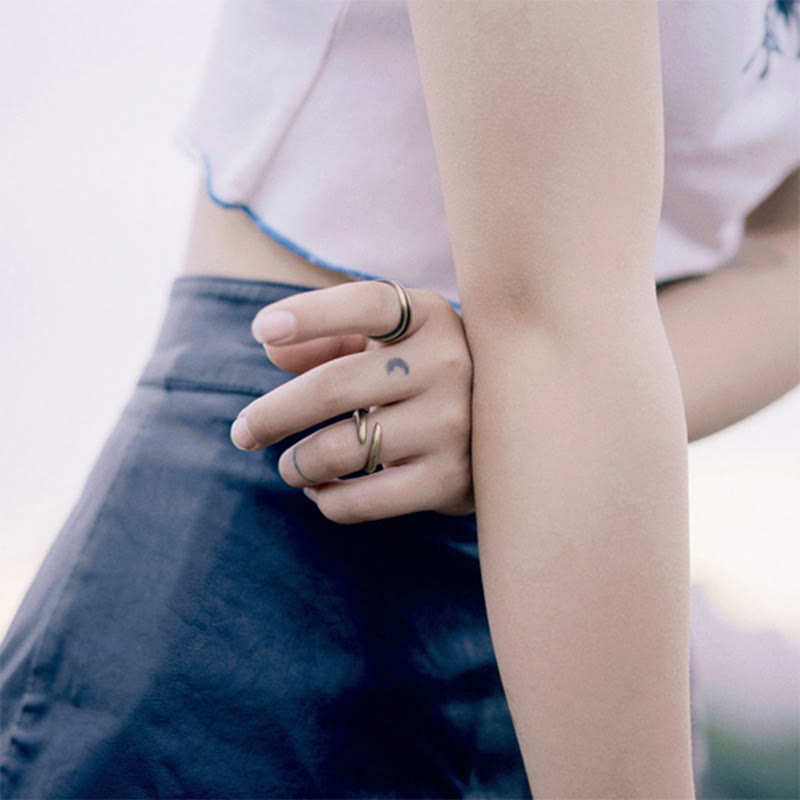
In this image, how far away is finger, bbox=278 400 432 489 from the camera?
479mm

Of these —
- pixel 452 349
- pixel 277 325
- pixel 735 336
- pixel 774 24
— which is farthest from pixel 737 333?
pixel 277 325

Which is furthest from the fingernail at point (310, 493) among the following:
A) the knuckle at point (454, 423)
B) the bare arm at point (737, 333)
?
the bare arm at point (737, 333)

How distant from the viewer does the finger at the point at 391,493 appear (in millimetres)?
490

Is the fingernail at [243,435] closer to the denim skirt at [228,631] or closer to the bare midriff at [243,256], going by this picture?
the denim skirt at [228,631]

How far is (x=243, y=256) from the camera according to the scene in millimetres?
626

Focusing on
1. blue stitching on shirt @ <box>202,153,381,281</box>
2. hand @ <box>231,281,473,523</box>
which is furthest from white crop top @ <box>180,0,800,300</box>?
hand @ <box>231,281,473,523</box>

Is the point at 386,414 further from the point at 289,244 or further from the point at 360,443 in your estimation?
the point at 289,244

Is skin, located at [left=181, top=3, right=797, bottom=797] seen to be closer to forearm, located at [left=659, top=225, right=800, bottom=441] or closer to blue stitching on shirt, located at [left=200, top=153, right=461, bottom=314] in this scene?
blue stitching on shirt, located at [left=200, top=153, right=461, bottom=314]

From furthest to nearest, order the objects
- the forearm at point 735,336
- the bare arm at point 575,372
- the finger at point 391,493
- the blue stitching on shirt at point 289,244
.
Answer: the forearm at point 735,336 → the blue stitching on shirt at point 289,244 → the finger at point 391,493 → the bare arm at point 575,372

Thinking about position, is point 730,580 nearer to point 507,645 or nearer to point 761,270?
point 761,270

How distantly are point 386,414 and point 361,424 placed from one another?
19 millimetres

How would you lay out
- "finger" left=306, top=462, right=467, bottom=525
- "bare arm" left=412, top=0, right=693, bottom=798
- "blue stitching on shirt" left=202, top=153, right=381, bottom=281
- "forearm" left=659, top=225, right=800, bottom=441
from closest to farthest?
"bare arm" left=412, top=0, right=693, bottom=798, "finger" left=306, top=462, right=467, bottom=525, "blue stitching on shirt" left=202, top=153, right=381, bottom=281, "forearm" left=659, top=225, right=800, bottom=441

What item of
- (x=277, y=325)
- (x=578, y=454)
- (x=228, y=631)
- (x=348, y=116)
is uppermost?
(x=348, y=116)

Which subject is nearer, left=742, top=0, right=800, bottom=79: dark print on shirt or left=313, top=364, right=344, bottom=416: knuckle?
left=313, top=364, right=344, bottom=416: knuckle
